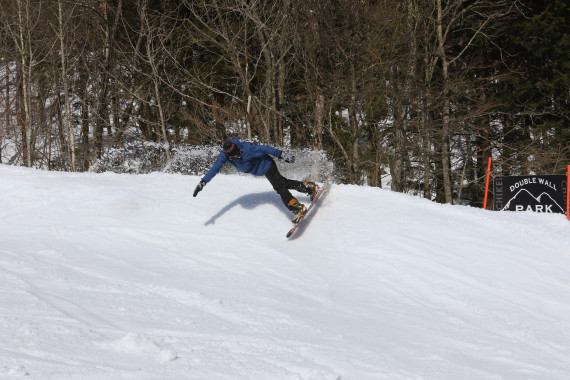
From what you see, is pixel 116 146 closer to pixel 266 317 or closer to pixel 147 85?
pixel 147 85

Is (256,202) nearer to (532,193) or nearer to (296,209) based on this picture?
(296,209)

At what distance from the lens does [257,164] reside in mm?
7387

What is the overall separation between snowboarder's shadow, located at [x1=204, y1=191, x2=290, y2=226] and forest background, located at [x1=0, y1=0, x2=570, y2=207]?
19.6 ft

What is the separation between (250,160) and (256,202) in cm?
106

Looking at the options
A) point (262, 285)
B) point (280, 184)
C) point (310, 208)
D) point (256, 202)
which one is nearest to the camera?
point (262, 285)

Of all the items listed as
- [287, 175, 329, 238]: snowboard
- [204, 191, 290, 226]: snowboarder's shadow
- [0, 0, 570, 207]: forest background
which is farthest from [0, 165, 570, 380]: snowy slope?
[0, 0, 570, 207]: forest background

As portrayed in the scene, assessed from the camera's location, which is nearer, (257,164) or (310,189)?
(257,164)

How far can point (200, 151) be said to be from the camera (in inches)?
546

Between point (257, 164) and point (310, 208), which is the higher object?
point (257, 164)

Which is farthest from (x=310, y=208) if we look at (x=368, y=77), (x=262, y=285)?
(x=368, y=77)

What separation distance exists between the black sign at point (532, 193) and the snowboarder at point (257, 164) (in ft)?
11.1

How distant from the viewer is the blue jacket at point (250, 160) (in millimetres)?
7227

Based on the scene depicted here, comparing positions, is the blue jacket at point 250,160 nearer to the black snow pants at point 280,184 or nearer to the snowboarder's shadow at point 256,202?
the black snow pants at point 280,184

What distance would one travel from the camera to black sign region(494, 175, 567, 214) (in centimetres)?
778
